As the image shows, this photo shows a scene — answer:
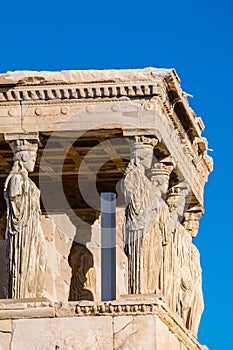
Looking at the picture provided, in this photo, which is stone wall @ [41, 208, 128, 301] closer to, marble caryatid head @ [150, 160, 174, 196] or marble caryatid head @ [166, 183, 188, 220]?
marble caryatid head @ [166, 183, 188, 220]

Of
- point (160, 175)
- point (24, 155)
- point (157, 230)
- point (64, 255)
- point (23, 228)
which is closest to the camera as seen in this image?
point (23, 228)

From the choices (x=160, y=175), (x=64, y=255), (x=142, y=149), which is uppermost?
(x=64, y=255)

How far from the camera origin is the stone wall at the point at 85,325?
82.8 ft

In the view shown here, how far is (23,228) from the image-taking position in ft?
85.1

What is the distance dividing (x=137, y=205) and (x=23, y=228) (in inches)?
57.4

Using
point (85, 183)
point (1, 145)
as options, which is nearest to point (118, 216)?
point (85, 183)

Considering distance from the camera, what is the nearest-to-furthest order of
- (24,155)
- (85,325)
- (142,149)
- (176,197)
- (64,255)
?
(85,325) → (142,149) → (24,155) → (176,197) → (64,255)

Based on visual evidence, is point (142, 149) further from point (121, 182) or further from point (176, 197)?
point (176, 197)

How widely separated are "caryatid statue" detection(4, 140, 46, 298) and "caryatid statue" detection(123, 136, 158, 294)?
1.16 m

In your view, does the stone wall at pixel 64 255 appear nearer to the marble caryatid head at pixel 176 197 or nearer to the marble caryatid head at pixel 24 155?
the marble caryatid head at pixel 176 197

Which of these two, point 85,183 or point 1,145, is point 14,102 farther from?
point 85,183

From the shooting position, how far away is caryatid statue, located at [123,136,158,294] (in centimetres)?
2580

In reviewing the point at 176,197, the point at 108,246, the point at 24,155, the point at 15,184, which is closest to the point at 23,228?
the point at 15,184

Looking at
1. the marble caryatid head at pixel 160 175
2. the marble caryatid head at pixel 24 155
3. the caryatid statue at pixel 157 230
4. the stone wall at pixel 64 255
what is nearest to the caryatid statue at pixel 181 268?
the caryatid statue at pixel 157 230
